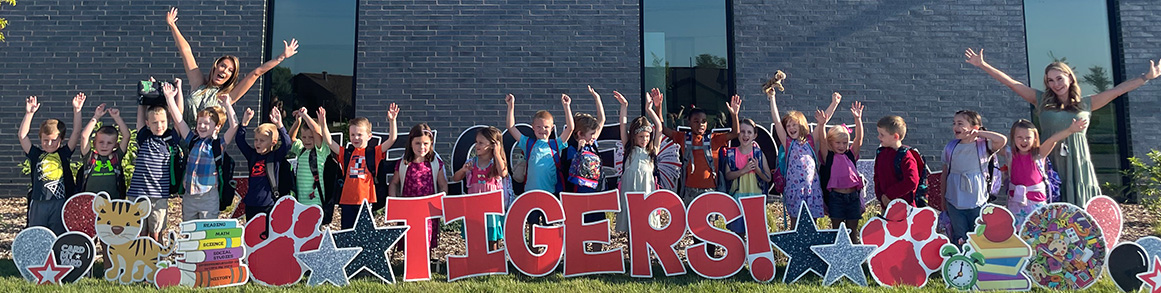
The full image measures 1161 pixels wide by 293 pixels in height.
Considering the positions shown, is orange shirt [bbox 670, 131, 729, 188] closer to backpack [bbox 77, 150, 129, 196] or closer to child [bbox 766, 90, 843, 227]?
child [bbox 766, 90, 843, 227]

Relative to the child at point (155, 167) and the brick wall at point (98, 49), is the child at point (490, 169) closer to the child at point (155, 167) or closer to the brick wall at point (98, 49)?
the child at point (155, 167)

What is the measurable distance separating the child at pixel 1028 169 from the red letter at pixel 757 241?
178cm

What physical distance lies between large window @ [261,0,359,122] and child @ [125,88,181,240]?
303 centimetres

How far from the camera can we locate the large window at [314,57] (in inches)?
312

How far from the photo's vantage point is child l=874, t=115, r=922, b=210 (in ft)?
15.6

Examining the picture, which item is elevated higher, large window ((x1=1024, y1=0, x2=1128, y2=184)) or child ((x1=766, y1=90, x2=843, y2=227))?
large window ((x1=1024, y1=0, x2=1128, y2=184))

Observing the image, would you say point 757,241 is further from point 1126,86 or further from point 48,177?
point 48,177

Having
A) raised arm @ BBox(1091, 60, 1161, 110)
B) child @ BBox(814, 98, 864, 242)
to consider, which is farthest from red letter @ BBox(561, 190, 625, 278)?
raised arm @ BBox(1091, 60, 1161, 110)

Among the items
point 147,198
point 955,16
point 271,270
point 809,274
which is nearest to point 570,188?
point 809,274

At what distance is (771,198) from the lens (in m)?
7.77

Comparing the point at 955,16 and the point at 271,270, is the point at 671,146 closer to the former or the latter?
the point at 271,270

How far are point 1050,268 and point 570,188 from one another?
10.5 ft

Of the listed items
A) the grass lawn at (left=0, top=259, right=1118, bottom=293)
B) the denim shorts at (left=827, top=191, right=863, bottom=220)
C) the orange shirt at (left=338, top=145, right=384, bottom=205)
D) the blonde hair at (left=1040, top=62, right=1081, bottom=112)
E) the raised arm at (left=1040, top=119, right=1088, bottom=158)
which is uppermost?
the blonde hair at (left=1040, top=62, right=1081, bottom=112)

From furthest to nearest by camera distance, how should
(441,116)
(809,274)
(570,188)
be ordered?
(441,116)
(570,188)
(809,274)
